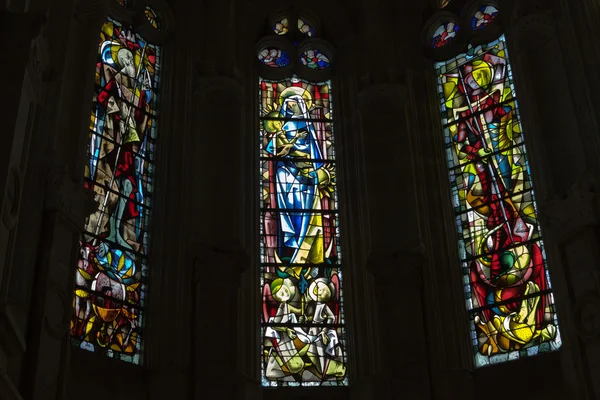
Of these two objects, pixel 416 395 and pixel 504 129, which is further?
pixel 504 129

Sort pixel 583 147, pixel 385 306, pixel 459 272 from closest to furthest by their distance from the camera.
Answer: pixel 583 147
pixel 385 306
pixel 459 272

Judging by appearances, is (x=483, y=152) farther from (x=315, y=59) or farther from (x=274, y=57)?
(x=274, y=57)

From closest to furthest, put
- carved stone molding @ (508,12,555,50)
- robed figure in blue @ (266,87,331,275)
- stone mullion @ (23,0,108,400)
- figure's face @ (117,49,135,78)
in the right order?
stone mullion @ (23,0,108,400) < carved stone molding @ (508,12,555,50) < robed figure in blue @ (266,87,331,275) < figure's face @ (117,49,135,78)

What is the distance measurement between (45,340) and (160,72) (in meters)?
5.69

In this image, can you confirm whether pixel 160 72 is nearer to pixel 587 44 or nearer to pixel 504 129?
pixel 504 129

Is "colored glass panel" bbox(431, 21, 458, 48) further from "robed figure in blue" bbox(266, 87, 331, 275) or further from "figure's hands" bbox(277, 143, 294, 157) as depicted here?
"figure's hands" bbox(277, 143, 294, 157)

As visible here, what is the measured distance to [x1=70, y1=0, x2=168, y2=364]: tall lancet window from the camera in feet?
36.3

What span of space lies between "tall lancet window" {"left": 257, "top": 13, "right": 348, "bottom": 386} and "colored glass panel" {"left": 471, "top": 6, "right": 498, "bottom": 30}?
2.21 m

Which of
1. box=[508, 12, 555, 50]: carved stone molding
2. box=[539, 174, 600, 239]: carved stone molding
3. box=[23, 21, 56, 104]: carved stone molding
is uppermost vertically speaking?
box=[508, 12, 555, 50]: carved stone molding

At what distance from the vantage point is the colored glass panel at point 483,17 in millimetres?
13914

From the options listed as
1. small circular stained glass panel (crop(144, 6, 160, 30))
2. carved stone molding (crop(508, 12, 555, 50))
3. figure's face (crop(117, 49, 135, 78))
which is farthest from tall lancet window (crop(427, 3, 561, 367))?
figure's face (crop(117, 49, 135, 78))

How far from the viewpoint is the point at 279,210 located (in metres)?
12.9

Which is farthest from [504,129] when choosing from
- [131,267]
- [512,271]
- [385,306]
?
[131,267]

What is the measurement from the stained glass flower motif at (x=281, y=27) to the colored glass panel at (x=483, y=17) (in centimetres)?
283
